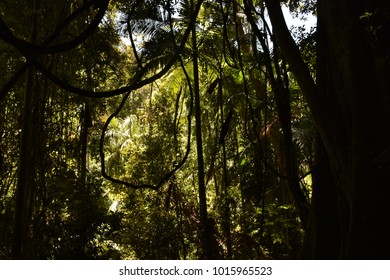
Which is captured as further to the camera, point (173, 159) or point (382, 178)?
point (173, 159)

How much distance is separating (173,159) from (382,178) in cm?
559

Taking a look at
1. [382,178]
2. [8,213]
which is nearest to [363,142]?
[382,178]

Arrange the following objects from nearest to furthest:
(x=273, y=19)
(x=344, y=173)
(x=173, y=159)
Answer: (x=344, y=173) → (x=273, y=19) → (x=173, y=159)

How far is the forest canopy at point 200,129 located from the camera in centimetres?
186

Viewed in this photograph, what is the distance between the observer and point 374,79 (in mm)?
2025

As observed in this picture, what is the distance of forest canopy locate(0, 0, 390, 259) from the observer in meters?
1.86

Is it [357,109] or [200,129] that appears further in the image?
[200,129]

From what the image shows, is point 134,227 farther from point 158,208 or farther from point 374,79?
point 374,79

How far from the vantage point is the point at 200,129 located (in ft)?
17.3

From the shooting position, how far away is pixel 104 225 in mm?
4875

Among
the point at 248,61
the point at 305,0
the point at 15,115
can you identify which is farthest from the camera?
the point at 248,61

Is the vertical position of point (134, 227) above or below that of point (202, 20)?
below

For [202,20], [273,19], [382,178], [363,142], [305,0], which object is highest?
[202,20]

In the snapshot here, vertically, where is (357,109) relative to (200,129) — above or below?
below
